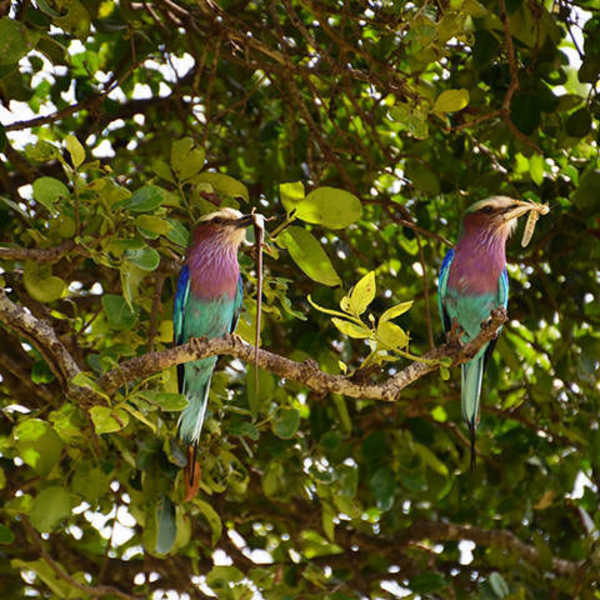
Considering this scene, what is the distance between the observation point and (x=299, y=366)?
219 cm

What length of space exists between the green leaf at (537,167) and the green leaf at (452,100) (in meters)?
1.04

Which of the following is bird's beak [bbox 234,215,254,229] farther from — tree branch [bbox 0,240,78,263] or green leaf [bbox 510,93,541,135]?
green leaf [bbox 510,93,541,135]

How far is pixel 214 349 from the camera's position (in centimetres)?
228

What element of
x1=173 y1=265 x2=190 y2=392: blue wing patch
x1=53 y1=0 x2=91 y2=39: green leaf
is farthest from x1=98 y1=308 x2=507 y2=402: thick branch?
x1=53 y1=0 x2=91 y2=39: green leaf

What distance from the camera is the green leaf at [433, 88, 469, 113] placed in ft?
8.66

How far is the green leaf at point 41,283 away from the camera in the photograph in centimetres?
254

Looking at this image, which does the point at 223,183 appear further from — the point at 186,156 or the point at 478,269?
the point at 478,269

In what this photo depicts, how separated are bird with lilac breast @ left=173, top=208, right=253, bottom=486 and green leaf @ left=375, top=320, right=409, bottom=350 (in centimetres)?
85

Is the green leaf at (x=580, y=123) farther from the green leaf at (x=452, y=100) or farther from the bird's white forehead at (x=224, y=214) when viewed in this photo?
the bird's white forehead at (x=224, y=214)

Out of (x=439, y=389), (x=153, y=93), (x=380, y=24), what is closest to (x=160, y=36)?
(x=153, y=93)

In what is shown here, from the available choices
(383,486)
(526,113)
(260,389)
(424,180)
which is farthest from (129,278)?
(383,486)

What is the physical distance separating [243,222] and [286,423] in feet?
2.68

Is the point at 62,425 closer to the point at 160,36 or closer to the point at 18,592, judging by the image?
the point at 18,592

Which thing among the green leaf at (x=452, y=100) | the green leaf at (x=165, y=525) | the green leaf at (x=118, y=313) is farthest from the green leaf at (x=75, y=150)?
the green leaf at (x=165, y=525)
